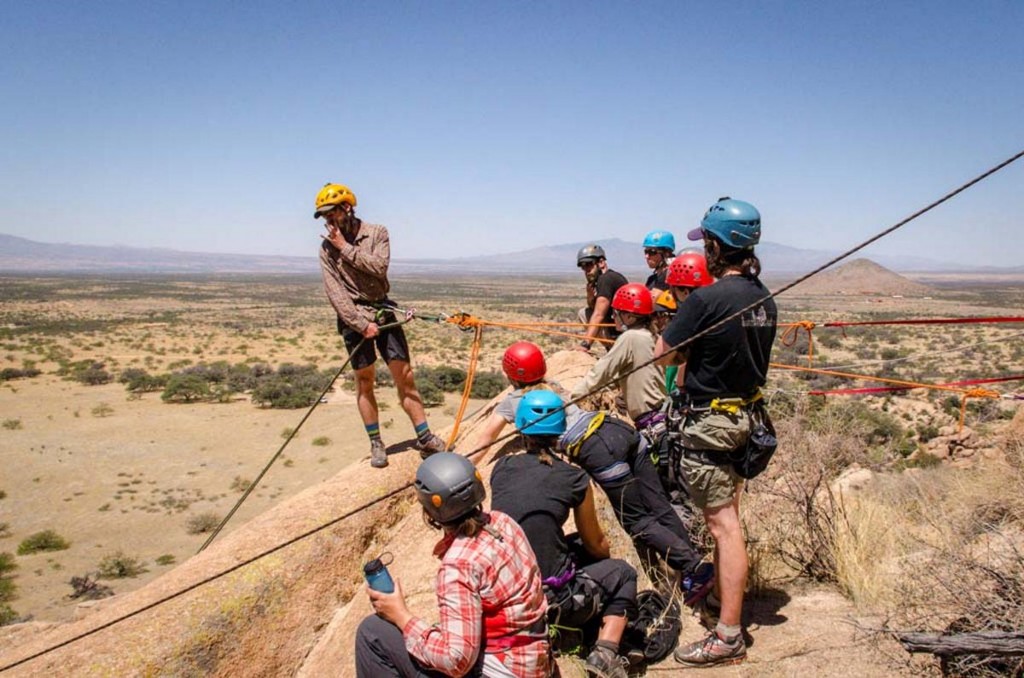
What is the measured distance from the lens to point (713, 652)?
130 inches

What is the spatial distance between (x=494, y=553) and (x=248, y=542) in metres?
2.82

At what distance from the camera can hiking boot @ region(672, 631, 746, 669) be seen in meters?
3.29

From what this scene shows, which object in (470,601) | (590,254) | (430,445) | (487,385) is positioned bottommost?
(487,385)

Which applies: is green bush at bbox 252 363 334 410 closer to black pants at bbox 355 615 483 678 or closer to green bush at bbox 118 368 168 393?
green bush at bbox 118 368 168 393

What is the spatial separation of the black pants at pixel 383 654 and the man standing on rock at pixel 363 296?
2.48m

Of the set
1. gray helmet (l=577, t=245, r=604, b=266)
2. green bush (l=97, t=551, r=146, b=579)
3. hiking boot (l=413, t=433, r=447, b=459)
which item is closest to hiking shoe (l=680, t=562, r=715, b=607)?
hiking boot (l=413, t=433, r=447, b=459)

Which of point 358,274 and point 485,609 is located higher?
point 358,274

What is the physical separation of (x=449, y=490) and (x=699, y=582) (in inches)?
88.7

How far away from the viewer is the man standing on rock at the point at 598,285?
22.9 ft

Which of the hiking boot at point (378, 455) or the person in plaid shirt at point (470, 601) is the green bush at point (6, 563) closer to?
the hiking boot at point (378, 455)

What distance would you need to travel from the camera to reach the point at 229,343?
46031mm

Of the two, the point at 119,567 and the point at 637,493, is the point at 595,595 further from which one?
the point at 119,567

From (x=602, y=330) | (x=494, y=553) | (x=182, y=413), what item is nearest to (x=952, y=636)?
(x=494, y=553)

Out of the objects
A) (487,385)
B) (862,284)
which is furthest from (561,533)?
(862,284)
